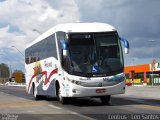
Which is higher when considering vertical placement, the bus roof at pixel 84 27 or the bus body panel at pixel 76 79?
the bus roof at pixel 84 27

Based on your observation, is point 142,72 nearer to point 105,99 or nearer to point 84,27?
point 105,99

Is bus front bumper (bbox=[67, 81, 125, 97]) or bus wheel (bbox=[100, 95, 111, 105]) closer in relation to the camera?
bus front bumper (bbox=[67, 81, 125, 97])

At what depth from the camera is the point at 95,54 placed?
21391 mm

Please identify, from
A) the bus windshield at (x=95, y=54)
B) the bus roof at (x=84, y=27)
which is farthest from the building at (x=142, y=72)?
the bus windshield at (x=95, y=54)

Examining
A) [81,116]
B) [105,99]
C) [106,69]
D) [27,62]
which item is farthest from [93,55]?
[27,62]

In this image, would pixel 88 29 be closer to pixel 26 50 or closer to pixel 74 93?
pixel 74 93

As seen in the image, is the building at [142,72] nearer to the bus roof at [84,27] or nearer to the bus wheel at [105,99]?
the bus wheel at [105,99]

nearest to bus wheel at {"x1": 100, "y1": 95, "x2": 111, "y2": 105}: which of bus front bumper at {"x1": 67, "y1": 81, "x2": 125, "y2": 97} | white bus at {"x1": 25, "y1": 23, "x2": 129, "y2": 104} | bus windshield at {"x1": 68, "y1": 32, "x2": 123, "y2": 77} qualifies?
white bus at {"x1": 25, "y1": 23, "x2": 129, "y2": 104}

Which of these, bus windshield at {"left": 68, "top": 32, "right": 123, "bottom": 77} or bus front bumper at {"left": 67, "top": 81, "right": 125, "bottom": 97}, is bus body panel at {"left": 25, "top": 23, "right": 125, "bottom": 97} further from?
bus windshield at {"left": 68, "top": 32, "right": 123, "bottom": 77}

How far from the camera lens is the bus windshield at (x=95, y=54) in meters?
21.2

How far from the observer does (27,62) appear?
111ft

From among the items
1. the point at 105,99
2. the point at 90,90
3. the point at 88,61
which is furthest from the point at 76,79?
the point at 105,99

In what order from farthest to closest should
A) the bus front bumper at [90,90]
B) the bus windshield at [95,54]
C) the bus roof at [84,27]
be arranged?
the bus roof at [84,27] → the bus windshield at [95,54] → the bus front bumper at [90,90]

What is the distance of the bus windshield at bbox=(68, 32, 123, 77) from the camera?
834 inches
